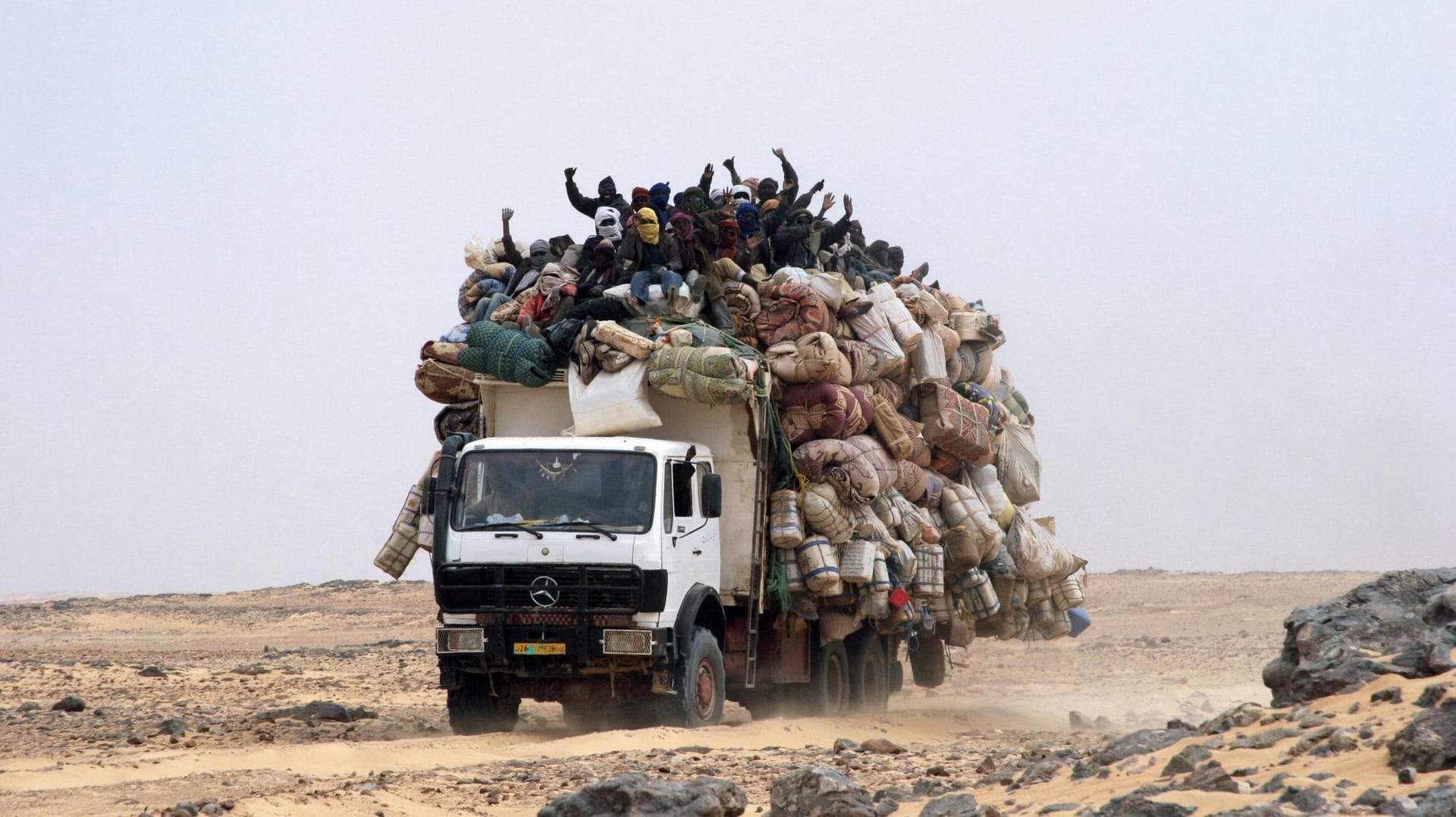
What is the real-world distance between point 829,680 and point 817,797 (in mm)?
8233

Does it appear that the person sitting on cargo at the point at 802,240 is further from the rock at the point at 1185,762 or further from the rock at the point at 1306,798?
the rock at the point at 1306,798

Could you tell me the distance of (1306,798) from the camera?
708 centimetres

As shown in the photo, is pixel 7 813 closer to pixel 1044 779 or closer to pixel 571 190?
pixel 1044 779

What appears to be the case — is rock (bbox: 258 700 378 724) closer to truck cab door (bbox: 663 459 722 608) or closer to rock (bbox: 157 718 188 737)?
rock (bbox: 157 718 188 737)

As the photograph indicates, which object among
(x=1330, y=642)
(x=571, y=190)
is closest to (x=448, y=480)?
(x=571, y=190)

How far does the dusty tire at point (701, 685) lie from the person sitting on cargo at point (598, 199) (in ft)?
14.9

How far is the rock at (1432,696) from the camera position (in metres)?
7.82

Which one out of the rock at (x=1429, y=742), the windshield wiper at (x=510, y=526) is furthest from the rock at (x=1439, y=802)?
the windshield wiper at (x=510, y=526)

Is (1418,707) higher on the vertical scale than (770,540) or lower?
lower

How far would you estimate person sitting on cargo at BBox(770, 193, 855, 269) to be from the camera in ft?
53.6

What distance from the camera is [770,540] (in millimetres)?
14758

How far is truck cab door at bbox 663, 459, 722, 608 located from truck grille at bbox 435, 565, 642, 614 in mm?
387

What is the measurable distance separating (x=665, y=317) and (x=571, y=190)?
2.83 meters

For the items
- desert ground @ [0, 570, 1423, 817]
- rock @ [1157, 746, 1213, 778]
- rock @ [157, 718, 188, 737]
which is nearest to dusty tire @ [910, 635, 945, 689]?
desert ground @ [0, 570, 1423, 817]
